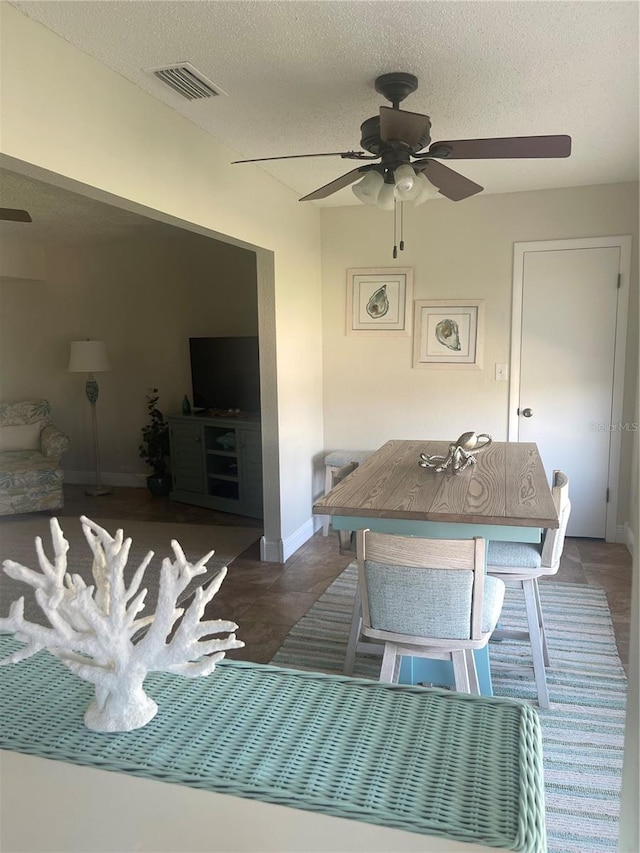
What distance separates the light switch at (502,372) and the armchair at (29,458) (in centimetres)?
373

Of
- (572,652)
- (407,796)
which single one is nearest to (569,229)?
(572,652)

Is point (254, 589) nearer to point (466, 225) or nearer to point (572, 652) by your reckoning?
point (572, 652)

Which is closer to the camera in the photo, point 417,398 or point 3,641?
point 3,641

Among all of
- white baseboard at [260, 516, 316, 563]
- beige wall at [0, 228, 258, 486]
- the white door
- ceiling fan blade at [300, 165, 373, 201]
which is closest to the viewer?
ceiling fan blade at [300, 165, 373, 201]

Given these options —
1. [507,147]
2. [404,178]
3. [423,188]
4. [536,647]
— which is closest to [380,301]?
[423,188]

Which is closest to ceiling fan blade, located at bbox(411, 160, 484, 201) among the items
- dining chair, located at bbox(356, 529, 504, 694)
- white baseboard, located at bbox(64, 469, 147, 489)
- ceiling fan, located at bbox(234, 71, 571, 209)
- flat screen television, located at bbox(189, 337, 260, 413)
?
ceiling fan, located at bbox(234, 71, 571, 209)

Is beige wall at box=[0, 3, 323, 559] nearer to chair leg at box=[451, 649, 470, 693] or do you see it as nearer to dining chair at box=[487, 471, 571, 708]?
→ dining chair at box=[487, 471, 571, 708]

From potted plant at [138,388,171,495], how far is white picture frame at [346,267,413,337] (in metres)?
2.31

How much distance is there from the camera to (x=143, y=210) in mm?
2584

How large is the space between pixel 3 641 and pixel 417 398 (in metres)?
3.65

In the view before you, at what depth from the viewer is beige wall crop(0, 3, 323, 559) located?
1.95 metres

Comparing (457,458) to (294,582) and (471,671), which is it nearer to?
(471,671)

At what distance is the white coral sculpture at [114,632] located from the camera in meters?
1.04

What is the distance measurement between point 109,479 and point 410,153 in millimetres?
5171
